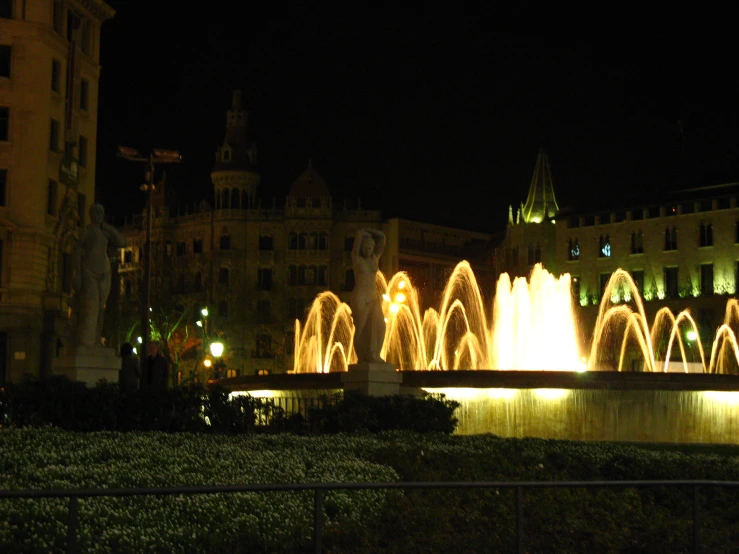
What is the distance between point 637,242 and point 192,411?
259 ft

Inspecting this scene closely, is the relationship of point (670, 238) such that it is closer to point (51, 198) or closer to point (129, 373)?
point (51, 198)

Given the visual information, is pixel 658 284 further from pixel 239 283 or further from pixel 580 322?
pixel 239 283

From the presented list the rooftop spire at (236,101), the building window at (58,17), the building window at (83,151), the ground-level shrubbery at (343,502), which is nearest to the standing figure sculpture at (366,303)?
the ground-level shrubbery at (343,502)

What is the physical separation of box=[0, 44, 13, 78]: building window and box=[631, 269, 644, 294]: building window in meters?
57.1

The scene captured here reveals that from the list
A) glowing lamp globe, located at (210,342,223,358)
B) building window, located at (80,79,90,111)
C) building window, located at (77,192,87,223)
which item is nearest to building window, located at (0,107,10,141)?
building window, located at (77,192,87,223)

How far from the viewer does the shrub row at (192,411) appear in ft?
66.4

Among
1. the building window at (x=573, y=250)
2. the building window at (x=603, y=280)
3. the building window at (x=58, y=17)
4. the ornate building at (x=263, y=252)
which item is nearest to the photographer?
the building window at (x=58, y=17)

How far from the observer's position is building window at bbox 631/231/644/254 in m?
95.5

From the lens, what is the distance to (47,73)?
52594mm

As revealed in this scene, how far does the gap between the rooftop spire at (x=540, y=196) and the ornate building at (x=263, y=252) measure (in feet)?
34.2

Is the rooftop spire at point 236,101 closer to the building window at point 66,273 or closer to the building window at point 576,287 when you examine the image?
the building window at point 576,287

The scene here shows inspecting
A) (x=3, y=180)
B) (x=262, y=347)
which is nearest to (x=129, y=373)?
(x=3, y=180)

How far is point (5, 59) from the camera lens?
51.5 metres

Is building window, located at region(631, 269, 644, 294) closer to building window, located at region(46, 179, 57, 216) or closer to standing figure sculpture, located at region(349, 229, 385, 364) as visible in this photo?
building window, located at region(46, 179, 57, 216)
